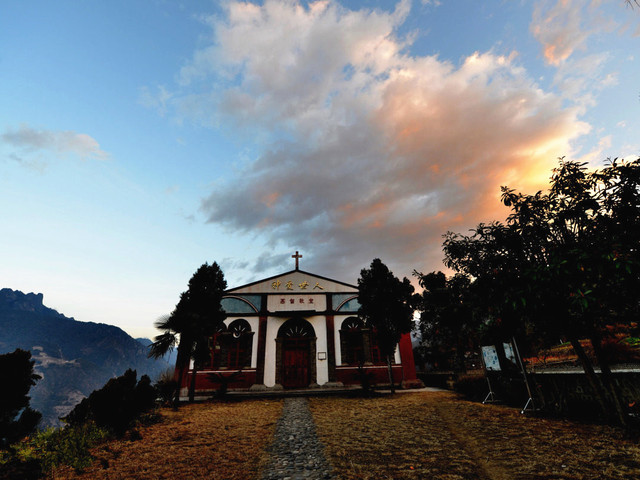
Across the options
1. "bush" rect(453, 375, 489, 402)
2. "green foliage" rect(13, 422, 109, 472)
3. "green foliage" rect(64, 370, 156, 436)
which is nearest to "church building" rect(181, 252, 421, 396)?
"bush" rect(453, 375, 489, 402)

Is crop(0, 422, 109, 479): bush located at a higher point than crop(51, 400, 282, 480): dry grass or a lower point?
higher

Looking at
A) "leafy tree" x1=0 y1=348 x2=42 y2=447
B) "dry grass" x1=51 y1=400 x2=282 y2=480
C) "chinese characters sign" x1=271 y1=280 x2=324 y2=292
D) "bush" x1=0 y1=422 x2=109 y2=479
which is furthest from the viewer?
"chinese characters sign" x1=271 y1=280 x2=324 y2=292

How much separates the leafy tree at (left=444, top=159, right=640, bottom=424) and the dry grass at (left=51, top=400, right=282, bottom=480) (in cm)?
668

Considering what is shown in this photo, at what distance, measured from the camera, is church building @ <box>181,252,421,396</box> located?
758 inches

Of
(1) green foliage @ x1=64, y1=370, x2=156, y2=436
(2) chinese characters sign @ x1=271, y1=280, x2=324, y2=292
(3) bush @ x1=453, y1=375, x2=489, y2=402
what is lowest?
(3) bush @ x1=453, y1=375, x2=489, y2=402

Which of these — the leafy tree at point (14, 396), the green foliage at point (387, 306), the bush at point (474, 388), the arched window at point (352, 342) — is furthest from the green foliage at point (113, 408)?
the arched window at point (352, 342)

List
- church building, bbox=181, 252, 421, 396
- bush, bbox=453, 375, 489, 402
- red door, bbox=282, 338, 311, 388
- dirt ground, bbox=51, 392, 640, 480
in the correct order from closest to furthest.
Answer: dirt ground, bbox=51, 392, 640, 480 < bush, bbox=453, 375, 489, 402 < church building, bbox=181, 252, 421, 396 < red door, bbox=282, 338, 311, 388

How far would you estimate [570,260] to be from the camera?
5.49 meters

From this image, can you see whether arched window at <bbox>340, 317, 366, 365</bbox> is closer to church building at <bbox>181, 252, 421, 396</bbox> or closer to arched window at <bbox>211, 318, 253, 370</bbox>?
church building at <bbox>181, 252, 421, 396</bbox>

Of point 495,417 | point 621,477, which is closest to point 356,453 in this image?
point 621,477

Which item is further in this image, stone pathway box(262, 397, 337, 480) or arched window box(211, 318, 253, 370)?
arched window box(211, 318, 253, 370)

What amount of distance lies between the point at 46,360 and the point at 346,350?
757ft

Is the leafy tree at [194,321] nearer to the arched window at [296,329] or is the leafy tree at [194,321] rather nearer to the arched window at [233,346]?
the arched window at [233,346]

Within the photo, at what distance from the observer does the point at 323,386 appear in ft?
62.1
